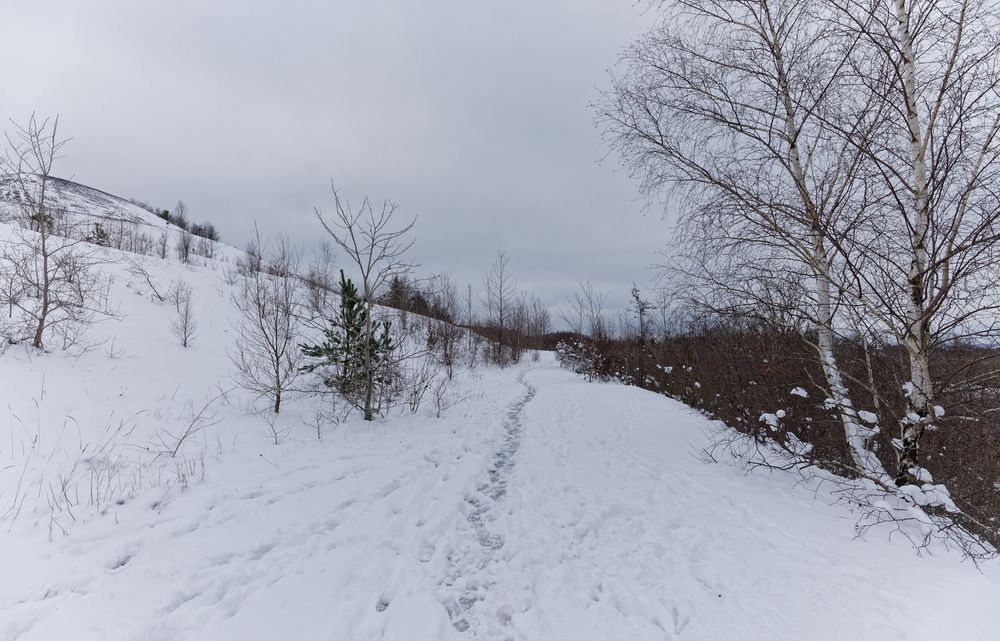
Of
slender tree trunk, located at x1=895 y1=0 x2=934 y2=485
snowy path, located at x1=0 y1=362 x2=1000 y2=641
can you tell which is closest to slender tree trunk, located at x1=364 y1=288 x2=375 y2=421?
snowy path, located at x1=0 y1=362 x2=1000 y2=641

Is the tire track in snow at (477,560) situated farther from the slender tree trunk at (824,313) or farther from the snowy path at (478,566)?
the slender tree trunk at (824,313)

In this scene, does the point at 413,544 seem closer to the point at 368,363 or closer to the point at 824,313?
the point at 368,363

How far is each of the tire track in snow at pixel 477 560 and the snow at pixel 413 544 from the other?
0.07ft

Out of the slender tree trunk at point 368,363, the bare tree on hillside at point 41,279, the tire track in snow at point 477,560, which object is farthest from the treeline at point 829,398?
the bare tree on hillside at point 41,279

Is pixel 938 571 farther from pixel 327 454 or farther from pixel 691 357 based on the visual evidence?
pixel 691 357

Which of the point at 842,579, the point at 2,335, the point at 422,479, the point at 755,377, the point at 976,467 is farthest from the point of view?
the point at 755,377

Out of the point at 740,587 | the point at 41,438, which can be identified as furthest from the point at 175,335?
the point at 740,587

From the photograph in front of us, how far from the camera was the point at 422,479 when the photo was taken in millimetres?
5164

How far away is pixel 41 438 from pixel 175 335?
25.3ft

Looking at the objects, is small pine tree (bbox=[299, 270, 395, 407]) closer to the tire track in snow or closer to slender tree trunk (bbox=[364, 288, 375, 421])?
slender tree trunk (bbox=[364, 288, 375, 421])

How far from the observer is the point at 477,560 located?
342 cm

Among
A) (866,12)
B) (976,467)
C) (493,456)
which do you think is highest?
(866,12)

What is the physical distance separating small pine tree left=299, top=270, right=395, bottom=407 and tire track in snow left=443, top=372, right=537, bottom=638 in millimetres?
4099

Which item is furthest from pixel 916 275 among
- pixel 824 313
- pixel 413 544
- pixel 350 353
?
pixel 350 353
